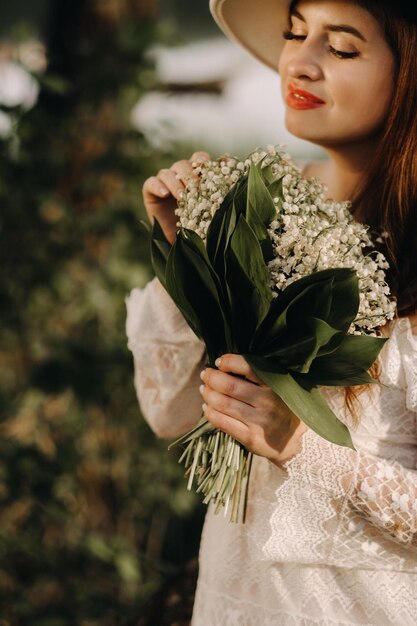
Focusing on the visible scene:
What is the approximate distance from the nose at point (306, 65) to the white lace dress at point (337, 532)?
510mm

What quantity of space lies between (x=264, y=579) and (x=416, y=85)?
103 cm

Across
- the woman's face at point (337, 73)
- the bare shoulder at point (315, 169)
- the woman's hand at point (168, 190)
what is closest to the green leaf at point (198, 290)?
the woman's hand at point (168, 190)

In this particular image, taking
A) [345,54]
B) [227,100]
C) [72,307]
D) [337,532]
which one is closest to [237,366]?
[337,532]

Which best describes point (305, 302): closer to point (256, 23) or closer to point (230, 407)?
point (230, 407)

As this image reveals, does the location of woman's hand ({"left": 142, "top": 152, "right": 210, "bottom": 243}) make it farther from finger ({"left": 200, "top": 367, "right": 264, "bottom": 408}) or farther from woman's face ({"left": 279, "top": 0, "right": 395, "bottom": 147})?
finger ({"left": 200, "top": 367, "right": 264, "bottom": 408})

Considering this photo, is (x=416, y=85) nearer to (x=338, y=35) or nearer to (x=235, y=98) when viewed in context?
(x=338, y=35)

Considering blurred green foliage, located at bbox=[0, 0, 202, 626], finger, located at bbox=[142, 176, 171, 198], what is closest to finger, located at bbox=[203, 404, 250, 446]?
finger, located at bbox=[142, 176, 171, 198]

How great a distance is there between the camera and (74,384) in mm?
2607

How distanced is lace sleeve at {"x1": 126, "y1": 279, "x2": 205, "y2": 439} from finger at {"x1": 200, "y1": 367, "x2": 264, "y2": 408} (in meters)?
0.36

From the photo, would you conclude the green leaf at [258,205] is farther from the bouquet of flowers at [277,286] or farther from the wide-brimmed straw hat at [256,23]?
the wide-brimmed straw hat at [256,23]

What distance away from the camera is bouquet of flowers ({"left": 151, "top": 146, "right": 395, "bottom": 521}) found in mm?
1104

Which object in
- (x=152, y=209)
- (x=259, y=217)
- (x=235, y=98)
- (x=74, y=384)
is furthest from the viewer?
(x=235, y=98)

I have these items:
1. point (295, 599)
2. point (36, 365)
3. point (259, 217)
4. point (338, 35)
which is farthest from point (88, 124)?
point (295, 599)

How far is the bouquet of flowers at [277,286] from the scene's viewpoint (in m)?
1.10
